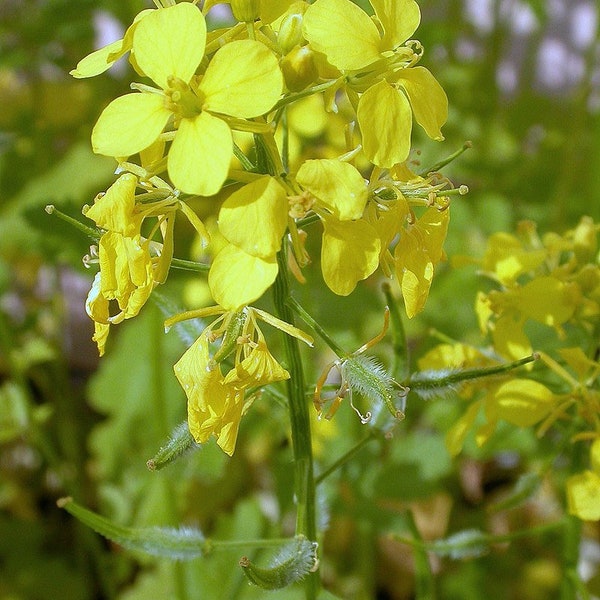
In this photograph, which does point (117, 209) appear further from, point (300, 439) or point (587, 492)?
point (587, 492)

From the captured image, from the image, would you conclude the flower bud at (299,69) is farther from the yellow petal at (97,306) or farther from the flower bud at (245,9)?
the yellow petal at (97,306)

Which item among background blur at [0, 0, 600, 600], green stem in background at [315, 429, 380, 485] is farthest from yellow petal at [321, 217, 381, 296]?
background blur at [0, 0, 600, 600]

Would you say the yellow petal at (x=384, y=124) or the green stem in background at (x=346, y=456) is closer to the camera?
the yellow petal at (x=384, y=124)

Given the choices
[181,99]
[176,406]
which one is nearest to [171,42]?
[181,99]

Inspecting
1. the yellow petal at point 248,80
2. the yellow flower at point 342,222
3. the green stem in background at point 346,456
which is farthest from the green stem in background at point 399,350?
the yellow petal at point 248,80

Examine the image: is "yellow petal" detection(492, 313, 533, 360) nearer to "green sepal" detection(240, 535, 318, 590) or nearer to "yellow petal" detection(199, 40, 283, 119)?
"green sepal" detection(240, 535, 318, 590)

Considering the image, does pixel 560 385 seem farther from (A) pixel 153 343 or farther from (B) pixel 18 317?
(B) pixel 18 317
